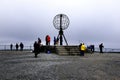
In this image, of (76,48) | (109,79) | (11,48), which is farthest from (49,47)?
(109,79)

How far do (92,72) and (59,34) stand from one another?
80.1 feet

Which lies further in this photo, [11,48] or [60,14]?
[11,48]

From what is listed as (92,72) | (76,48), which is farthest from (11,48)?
(92,72)

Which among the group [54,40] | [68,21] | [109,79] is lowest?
[109,79]

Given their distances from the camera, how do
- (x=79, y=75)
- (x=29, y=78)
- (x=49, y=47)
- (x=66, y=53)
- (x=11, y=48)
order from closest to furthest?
(x=29, y=78)
(x=79, y=75)
(x=66, y=53)
(x=49, y=47)
(x=11, y=48)

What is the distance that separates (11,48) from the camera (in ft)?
184

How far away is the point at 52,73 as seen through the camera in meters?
16.7

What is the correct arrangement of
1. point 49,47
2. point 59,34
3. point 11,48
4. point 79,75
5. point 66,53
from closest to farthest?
1. point 79,75
2. point 66,53
3. point 49,47
4. point 59,34
5. point 11,48

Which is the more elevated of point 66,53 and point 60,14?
point 60,14

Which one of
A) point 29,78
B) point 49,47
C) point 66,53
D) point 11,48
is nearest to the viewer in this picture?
point 29,78

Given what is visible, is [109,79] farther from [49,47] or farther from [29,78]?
[49,47]

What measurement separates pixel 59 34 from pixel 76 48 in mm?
5587

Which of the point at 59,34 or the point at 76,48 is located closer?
the point at 76,48

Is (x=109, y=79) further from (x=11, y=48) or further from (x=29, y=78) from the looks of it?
(x=11, y=48)
